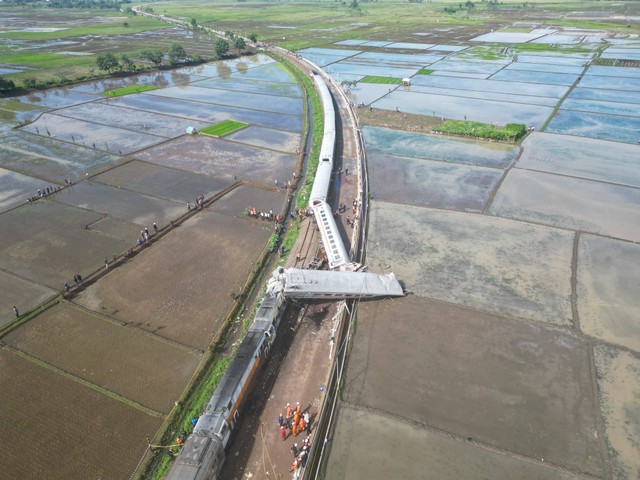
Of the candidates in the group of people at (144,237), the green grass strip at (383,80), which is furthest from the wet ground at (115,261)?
the green grass strip at (383,80)

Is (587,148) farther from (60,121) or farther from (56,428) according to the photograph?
(60,121)

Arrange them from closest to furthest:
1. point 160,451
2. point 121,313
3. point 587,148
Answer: point 160,451 < point 121,313 < point 587,148

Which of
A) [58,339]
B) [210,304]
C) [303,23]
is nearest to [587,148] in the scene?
[210,304]

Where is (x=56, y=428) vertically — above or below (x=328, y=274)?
below

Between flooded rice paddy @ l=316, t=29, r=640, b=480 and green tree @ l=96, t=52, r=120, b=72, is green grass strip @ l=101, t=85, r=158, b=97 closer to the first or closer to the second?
green tree @ l=96, t=52, r=120, b=72

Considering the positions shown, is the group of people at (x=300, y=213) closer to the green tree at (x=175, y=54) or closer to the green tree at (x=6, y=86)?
the green tree at (x=6, y=86)
